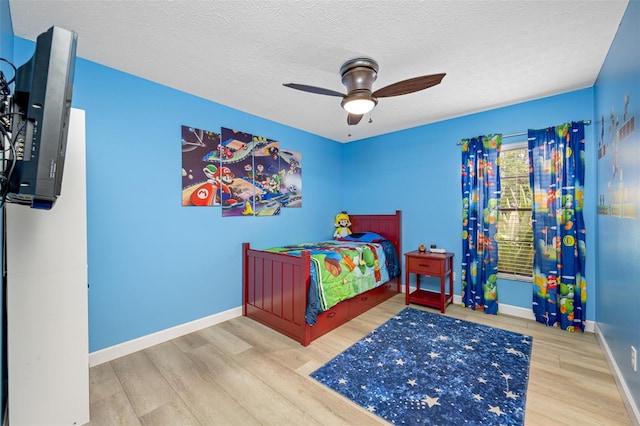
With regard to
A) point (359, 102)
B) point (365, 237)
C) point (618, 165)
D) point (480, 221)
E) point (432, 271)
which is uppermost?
point (359, 102)

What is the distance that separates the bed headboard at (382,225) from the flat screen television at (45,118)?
3795 mm

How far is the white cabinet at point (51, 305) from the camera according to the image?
4.77ft

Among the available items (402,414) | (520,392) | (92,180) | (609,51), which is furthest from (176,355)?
(609,51)

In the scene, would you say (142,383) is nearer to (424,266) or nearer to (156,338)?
(156,338)

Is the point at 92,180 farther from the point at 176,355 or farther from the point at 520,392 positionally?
the point at 520,392

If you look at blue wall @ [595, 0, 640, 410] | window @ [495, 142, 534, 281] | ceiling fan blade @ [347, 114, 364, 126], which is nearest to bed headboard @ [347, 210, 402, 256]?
window @ [495, 142, 534, 281]

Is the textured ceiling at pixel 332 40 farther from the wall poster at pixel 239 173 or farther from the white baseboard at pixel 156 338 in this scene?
the white baseboard at pixel 156 338

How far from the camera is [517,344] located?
2.52 metres

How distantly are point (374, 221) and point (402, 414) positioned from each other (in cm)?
300

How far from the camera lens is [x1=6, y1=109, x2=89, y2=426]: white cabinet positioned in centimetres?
145

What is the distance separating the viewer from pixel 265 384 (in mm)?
1975

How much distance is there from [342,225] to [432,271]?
1637 mm

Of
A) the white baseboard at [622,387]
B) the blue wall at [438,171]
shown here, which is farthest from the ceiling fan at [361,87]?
the white baseboard at [622,387]

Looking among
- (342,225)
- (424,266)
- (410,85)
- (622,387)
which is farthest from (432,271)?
(410,85)
